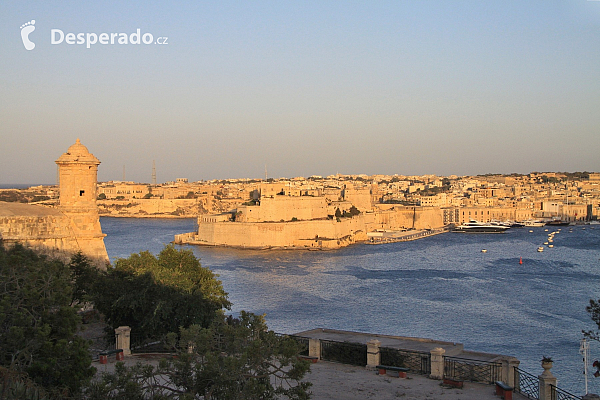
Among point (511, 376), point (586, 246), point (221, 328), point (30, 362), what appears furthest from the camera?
point (586, 246)

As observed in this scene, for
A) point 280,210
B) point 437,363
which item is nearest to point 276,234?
point 280,210

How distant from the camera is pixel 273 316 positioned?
1507cm

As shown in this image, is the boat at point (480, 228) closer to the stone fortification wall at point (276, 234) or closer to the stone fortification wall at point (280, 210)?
the stone fortification wall at point (276, 234)

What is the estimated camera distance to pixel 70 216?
316 inches

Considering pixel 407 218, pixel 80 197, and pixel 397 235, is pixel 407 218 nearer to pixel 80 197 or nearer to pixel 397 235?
pixel 397 235

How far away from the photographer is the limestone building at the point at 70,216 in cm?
772

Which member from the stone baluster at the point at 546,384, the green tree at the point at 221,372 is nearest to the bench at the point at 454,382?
the stone baluster at the point at 546,384

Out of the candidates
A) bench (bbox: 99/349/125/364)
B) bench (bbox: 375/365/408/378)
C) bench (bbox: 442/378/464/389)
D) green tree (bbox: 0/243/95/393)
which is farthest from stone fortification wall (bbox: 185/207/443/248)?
green tree (bbox: 0/243/95/393)

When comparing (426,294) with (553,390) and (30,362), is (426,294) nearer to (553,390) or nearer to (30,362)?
(553,390)

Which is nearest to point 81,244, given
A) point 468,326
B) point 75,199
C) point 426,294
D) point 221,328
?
point 75,199

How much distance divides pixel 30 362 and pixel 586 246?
1349 inches

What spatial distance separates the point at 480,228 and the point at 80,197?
40194 millimetres

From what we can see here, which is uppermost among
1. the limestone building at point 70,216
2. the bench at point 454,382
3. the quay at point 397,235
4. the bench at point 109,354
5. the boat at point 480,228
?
the limestone building at point 70,216

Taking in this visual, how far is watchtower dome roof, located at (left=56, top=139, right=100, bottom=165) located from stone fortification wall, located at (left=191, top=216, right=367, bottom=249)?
84.2 ft
